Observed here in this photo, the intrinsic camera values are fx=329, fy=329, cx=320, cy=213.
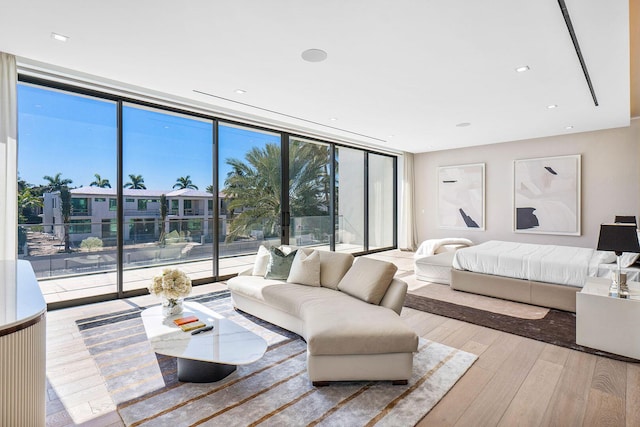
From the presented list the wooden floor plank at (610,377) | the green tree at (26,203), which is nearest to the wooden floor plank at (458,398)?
the wooden floor plank at (610,377)

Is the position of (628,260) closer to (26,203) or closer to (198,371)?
(198,371)

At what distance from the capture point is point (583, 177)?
6.46 metres

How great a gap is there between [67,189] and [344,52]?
3.57m

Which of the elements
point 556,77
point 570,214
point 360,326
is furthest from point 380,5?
point 570,214

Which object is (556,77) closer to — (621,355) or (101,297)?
(621,355)

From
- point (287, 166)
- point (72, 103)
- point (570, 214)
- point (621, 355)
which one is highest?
point (72, 103)

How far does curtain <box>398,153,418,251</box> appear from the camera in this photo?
8.80 metres

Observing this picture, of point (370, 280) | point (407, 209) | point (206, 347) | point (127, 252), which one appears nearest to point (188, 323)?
point (206, 347)

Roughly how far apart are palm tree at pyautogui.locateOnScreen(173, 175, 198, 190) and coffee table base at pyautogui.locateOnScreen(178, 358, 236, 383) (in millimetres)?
3061

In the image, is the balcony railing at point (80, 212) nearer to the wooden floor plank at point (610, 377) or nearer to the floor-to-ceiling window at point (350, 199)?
the floor-to-ceiling window at point (350, 199)

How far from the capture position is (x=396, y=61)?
331cm

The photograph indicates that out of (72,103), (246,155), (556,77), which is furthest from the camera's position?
(246,155)

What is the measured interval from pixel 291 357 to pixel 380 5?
286cm

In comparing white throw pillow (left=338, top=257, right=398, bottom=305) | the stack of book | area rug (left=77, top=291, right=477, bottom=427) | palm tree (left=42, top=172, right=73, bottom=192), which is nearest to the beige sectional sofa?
white throw pillow (left=338, top=257, right=398, bottom=305)
